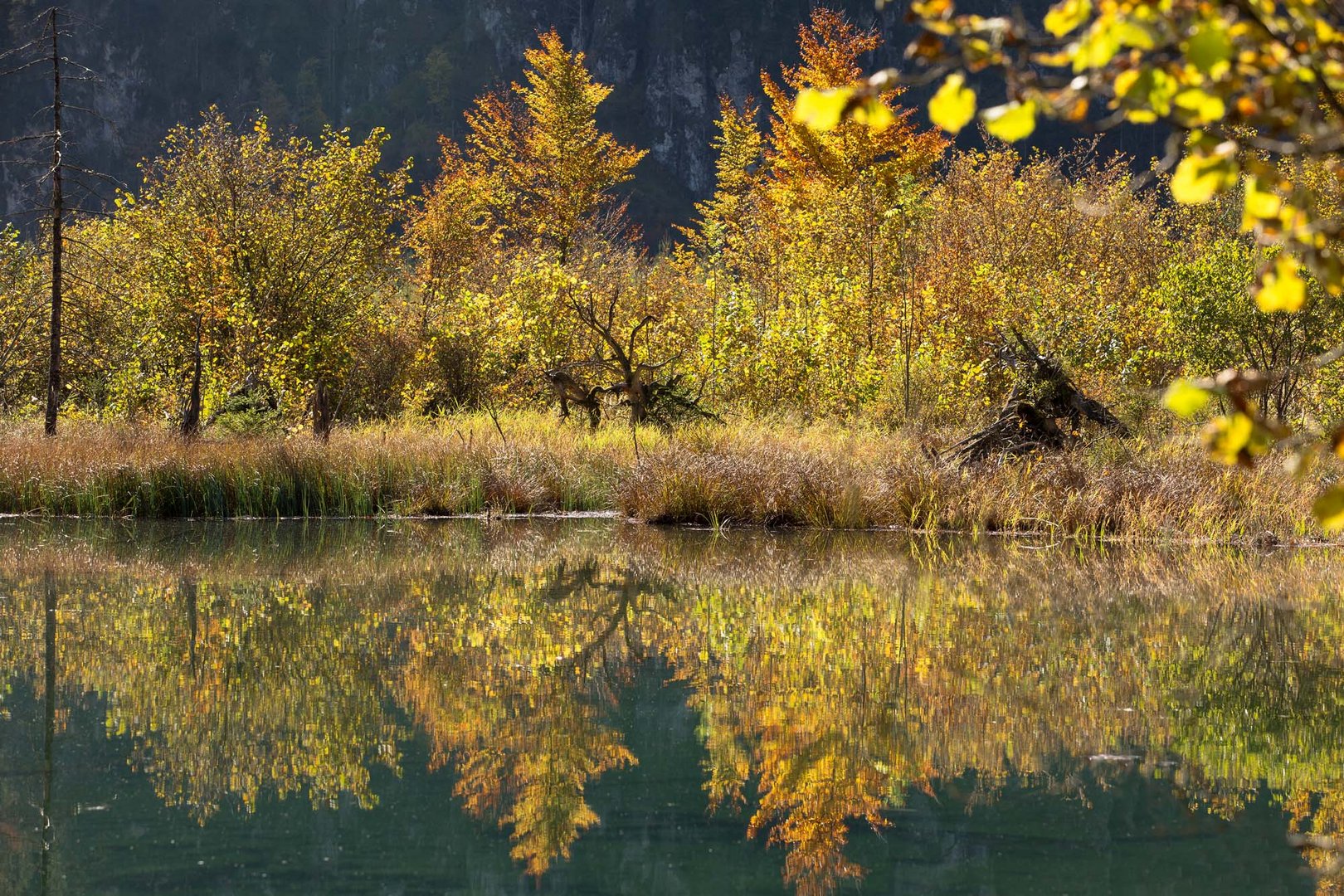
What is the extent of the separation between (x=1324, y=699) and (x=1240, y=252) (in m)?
11.4

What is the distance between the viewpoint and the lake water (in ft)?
13.9

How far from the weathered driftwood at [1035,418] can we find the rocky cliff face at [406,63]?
58851mm

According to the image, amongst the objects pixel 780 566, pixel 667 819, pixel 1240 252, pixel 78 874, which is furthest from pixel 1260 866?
pixel 1240 252

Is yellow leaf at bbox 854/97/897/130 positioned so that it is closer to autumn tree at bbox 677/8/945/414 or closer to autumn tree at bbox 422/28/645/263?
→ autumn tree at bbox 677/8/945/414

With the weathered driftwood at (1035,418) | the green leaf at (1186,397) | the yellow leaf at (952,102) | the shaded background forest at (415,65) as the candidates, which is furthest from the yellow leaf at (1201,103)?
the shaded background forest at (415,65)

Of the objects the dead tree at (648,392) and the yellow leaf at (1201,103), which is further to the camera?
the dead tree at (648,392)

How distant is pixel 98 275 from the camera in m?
24.9

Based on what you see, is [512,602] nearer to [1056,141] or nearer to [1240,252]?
[1240,252]

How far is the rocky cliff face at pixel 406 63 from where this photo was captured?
7738 centimetres

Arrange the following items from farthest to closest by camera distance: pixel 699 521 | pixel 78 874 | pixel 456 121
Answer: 1. pixel 456 121
2. pixel 699 521
3. pixel 78 874

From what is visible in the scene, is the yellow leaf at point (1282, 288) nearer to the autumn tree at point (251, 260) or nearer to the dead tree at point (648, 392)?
the dead tree at point (648, 392)

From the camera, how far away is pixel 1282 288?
209cm

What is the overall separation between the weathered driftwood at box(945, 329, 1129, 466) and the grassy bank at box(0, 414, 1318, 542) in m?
0.35

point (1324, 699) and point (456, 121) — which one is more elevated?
point (456, 121)
